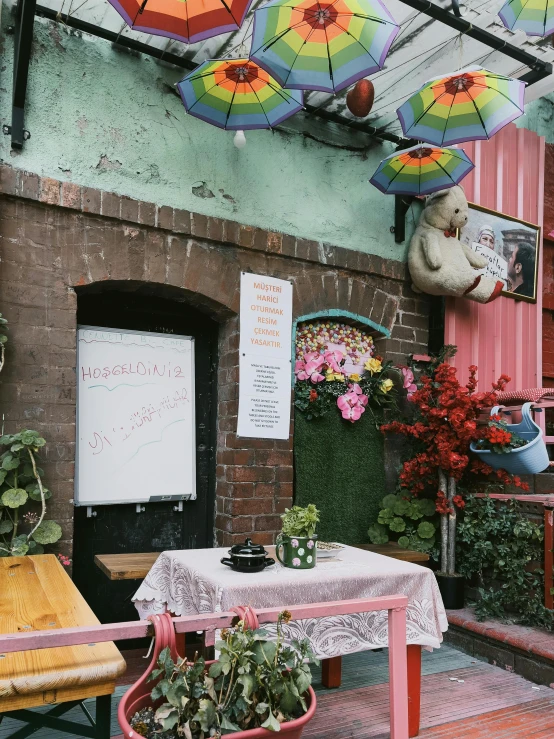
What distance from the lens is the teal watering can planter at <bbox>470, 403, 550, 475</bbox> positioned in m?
4.11

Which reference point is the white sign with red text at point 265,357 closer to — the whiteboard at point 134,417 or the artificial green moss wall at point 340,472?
the artificial green moss wall at point 340,472

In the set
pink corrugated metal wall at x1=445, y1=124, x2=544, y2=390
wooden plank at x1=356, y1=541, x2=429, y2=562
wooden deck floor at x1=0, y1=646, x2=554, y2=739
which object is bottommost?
wooden deck floor at x1=0, y1=646, x2=554, y2=739

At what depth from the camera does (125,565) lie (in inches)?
132

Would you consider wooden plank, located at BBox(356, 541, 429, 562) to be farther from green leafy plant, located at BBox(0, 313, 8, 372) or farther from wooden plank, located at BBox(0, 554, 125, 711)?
green leafy plant, located at BBox(0, 313, 8, 372)

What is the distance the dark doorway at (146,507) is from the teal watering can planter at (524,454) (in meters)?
1.88

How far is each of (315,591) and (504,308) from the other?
356 cm

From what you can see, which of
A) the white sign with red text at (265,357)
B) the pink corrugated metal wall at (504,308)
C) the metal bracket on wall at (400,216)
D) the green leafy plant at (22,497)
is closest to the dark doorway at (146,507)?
the white sign with red text at (265,357)

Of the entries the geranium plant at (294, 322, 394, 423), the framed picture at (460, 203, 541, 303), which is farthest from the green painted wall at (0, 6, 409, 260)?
the framed picture at (460, 203, 541, 303)

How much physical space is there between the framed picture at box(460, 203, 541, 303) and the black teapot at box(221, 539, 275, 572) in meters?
3.38

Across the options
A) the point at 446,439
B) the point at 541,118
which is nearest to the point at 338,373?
the point at 446,439

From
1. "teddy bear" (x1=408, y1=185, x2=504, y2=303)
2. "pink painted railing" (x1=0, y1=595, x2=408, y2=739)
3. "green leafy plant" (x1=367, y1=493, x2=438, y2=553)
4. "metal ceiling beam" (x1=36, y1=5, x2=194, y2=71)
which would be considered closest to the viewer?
"pink painted railing" (x1=0, y1=595, x2=408, y2=739)

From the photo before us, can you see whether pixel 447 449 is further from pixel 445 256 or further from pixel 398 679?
pixel 398 679

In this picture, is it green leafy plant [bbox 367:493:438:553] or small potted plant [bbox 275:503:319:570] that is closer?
small potted plant [bbox 275:503:319:570]

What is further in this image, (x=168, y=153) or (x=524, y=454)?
(x=524, y=454)
